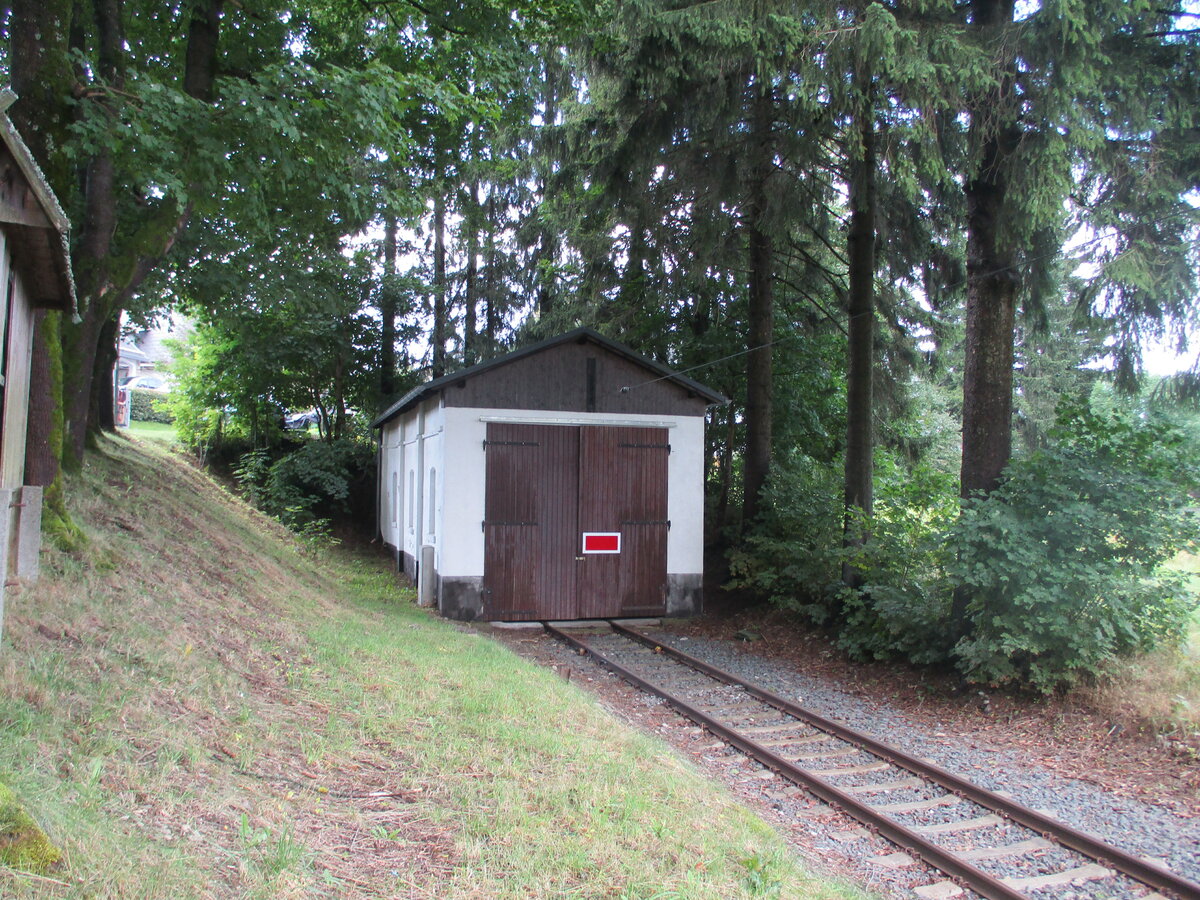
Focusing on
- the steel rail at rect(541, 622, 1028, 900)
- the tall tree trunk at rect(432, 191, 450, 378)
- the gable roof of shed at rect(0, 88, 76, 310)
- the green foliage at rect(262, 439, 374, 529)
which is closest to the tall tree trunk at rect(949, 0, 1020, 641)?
the steel rail at rect(541, 622, 1028, 900)

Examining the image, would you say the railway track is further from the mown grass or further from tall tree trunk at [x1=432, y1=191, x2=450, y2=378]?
the mown grass

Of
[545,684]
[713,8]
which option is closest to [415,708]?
[545,684]

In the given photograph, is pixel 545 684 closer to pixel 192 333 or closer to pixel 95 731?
pixel 95 731

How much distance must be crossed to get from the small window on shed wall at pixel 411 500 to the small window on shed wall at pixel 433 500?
1.93 metres

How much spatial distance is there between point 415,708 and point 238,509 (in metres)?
14.4

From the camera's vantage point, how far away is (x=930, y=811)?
5.53 meters

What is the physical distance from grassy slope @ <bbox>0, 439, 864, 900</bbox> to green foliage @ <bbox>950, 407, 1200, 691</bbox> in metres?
3.63

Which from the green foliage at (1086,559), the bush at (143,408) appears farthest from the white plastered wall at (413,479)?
the bush at (143,408)

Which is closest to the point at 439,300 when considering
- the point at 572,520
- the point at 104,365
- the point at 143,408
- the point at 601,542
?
the point at 104,365

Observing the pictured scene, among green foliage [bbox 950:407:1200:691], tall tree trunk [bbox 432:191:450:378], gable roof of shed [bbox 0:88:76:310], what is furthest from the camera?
tall tree trunk [bbox 432:191:450:378]

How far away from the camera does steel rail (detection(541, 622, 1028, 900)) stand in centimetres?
446

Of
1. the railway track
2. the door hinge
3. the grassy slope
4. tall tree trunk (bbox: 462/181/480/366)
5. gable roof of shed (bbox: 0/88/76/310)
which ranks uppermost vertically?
tall tree trunk (bbox: 462/181/480/366)

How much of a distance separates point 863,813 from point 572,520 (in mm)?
8378

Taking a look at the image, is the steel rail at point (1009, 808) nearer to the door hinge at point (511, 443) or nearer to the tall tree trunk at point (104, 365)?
the door hinge at point (511, 443)
